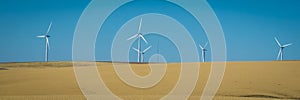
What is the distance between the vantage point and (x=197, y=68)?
44.5m

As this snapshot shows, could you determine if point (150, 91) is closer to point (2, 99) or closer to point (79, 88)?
point (79, 88)

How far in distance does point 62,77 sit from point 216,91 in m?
17.4

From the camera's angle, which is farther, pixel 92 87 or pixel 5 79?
pixel 5 79

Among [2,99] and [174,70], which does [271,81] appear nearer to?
[174,70]

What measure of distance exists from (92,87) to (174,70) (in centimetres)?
1310

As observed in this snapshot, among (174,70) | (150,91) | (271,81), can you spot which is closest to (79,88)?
(150,91)

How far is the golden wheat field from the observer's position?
28911mm

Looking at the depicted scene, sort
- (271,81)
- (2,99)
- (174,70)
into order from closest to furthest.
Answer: (2,99), (271,81), (174,70)

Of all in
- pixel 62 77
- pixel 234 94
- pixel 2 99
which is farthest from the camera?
pixel 62 77

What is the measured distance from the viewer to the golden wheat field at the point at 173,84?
28.9 metres

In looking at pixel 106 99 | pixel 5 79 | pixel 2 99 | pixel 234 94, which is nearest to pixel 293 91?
pixel 234 94

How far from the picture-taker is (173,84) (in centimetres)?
3525

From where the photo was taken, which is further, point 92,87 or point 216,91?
point 92,87

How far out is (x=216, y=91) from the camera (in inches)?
1198
